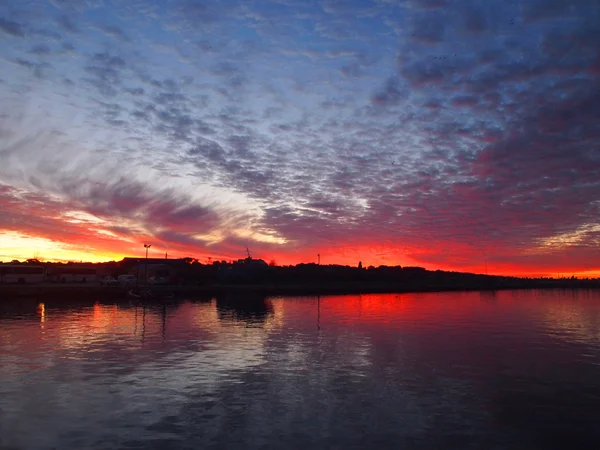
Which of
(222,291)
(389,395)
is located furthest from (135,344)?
(222,291)

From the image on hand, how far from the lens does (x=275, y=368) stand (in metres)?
31.1

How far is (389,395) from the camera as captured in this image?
24891 mm

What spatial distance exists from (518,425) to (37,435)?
20.9 metres

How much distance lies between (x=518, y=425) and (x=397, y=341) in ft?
80.5

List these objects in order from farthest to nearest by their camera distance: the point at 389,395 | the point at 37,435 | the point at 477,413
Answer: the point at 389,395 < the point at 477,413 < the point at 37,435

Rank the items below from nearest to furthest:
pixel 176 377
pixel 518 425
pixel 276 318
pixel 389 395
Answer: pixel 518 425
pixel 389 395
pixel 176 377
pixel 276 318

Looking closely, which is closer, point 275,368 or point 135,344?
point 275,368

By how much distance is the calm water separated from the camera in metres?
18.8

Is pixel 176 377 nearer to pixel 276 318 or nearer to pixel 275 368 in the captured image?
pixel 275 368

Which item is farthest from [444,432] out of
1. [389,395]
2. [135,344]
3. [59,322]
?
[59,322]

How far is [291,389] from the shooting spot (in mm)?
25719

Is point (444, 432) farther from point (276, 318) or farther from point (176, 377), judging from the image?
point (276, 318)

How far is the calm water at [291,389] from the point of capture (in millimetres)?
18844

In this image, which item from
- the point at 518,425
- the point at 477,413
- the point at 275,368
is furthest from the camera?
the point at 275,368
